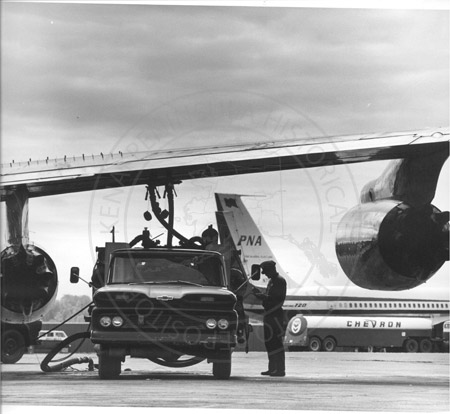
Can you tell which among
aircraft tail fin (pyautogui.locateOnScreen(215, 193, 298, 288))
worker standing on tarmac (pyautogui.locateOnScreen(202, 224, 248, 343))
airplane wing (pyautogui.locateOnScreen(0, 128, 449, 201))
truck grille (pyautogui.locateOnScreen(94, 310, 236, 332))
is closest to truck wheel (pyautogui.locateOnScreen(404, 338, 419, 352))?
aircraft tail fin (pyautogui.locateOnScreen(215, 193, 298, 288))

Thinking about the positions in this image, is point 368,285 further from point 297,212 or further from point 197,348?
point 197,348

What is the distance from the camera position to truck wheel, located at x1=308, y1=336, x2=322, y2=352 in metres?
33.5

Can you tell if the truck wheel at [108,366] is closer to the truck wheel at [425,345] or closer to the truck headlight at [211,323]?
the truck headlight at [211,323]

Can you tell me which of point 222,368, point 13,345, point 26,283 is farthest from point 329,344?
point 26,283

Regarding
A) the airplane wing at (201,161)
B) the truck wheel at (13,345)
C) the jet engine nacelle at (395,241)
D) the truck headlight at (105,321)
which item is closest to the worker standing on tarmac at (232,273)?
the airplane wing at (201,161)

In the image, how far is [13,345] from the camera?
468 inches

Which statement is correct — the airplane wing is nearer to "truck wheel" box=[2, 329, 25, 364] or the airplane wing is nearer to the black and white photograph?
the black and white photograph

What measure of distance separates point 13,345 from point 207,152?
12.5 ft

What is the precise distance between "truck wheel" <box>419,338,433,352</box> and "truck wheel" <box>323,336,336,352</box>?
387 cm

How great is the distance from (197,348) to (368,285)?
2.83 m

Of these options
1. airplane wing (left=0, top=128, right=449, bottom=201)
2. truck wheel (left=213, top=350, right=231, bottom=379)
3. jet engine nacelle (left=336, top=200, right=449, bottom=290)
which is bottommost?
truck wheel (left=213, top=350, right=231, bottom=379)

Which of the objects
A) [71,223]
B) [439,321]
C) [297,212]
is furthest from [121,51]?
[439,321]

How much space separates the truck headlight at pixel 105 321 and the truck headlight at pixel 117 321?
0.06 metres

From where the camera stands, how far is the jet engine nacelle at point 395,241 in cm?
1081
